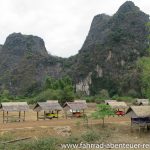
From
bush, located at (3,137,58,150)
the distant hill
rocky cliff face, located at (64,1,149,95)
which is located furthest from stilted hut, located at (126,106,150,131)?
rocky cliff face, located at (64,1,149,95)

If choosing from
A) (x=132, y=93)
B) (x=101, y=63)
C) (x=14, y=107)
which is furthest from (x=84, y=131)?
(x=101, y=63)

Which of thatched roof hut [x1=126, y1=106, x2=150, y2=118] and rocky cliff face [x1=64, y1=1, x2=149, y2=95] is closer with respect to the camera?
thatched roof hut [x1=126, y1=106, x2=150, y2=118]

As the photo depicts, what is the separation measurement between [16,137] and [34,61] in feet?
298

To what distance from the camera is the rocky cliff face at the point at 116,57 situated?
4035 inches

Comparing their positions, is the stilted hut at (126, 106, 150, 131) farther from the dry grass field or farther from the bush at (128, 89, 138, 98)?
the bush at (128, 89, 138, 98)

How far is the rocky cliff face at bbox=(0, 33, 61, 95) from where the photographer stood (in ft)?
373

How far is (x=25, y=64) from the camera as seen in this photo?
117 meters

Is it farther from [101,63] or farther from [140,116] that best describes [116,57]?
[140,116]

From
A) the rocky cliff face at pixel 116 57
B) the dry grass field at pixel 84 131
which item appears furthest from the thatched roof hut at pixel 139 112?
the rocky cliff face at pixel 116 57

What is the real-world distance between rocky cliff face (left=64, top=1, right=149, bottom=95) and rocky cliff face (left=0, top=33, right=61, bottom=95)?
33.8 ft

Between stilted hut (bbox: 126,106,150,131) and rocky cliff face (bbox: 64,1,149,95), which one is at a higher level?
rocky cliff face (bbox: 64,1,149,95)

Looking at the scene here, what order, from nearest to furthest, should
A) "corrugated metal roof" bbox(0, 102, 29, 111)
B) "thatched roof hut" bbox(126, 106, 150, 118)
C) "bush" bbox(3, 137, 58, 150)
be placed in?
"bush" bbox(3, 137, 58, 150)
"thatched roof hut" bbox(126, 106, 150, 118)
"corrugated metal roof" bbox(0, 102, 29, 111)

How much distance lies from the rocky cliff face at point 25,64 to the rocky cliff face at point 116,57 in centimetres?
1031

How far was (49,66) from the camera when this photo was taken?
400ft
